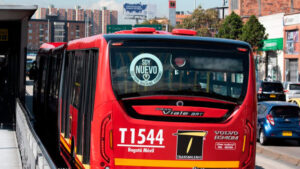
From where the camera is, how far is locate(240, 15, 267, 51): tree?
6956 centimetres

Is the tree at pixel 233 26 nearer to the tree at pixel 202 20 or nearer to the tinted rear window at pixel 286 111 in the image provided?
the tree at pixel 202 20

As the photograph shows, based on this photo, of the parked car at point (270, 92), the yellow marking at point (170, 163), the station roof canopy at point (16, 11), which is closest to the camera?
the yellow marking at point (170, 163)

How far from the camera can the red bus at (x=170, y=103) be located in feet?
29.0

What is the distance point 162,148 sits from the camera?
349 inches

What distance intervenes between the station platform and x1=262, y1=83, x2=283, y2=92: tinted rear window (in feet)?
74.4

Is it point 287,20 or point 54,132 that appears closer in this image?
point 54,132

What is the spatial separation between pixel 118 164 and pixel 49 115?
9.24 metres

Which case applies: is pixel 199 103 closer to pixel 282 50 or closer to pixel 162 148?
pixel 162 148

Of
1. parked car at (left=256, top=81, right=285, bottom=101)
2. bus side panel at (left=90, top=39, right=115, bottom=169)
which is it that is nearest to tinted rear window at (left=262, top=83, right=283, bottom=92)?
parked car at (left=256, top=81, right=285, bottom=101)

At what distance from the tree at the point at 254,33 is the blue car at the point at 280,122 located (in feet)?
161

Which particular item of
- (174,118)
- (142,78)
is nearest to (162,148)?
(174,118)

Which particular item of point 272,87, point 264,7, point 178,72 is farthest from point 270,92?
point 264,7

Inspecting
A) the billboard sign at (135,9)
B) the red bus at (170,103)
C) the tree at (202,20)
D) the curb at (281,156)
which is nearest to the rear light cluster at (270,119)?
the curb at (281,156)

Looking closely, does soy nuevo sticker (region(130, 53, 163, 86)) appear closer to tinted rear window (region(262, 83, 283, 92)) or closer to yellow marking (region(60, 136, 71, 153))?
yellow marking (region(60, 136, 71, 153))
